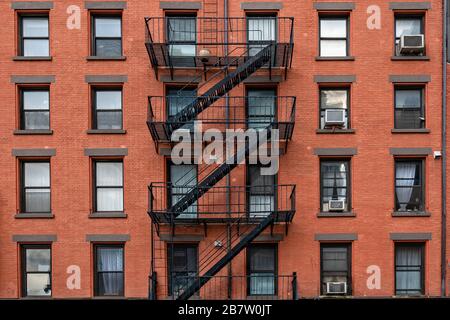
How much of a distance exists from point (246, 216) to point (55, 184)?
6.61m

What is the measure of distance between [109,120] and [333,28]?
8491 millimetres

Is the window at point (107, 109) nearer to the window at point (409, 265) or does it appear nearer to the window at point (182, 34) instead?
the window at point (182, 34)

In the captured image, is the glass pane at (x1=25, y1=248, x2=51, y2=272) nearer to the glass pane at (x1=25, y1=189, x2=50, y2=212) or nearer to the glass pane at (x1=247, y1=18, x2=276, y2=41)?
the glass pane at (x1=25, y1=189, x2=50, y2=212)

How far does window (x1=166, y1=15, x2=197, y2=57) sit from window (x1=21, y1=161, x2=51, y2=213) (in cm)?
599

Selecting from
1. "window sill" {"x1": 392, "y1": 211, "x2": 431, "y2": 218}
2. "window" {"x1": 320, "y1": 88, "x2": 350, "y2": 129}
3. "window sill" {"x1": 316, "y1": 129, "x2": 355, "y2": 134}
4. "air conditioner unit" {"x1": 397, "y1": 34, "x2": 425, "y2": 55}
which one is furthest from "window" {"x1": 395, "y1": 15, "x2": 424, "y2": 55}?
"window sill" {"x1": 392, "y1": 211, "x2": 431, "y2": 218}

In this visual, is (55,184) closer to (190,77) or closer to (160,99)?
(160,99)

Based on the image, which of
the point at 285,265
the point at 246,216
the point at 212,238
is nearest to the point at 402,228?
the point at 285,265

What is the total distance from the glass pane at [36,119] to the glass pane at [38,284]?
5.12 meters

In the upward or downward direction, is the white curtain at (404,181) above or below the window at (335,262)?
above

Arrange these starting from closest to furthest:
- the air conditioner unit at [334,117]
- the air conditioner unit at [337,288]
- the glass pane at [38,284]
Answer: the air conditioner unit at [337,288]
the air conditioner unit at [334,117]
the glass pane at [38,284]

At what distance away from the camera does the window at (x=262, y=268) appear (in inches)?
615

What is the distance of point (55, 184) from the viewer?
51.5ft

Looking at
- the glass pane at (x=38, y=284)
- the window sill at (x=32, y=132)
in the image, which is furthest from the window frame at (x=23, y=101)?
the glass pane at (x=38, y=284)

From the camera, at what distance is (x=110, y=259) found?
15789mm
